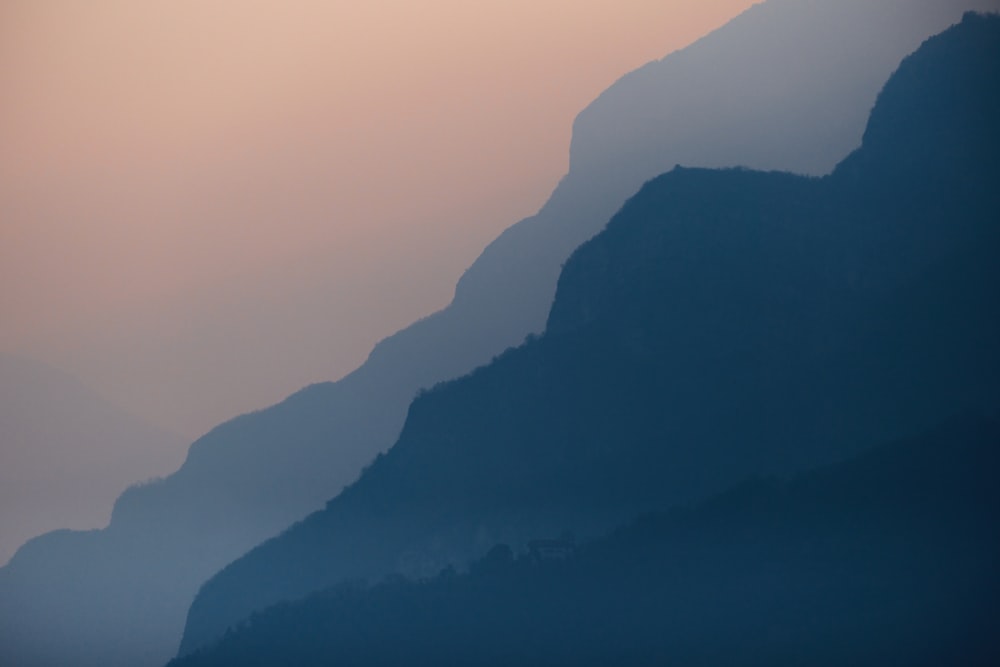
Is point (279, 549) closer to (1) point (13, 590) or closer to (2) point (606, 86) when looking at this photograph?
(1) point (13, 590)

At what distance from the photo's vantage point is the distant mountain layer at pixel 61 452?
7.83ft

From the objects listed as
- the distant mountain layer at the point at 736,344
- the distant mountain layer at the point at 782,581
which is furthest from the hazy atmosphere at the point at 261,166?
the distant mountain layer at the point at 782,581

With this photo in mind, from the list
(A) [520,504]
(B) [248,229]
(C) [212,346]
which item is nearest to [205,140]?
(B) [248,229]

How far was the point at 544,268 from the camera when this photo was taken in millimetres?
2268

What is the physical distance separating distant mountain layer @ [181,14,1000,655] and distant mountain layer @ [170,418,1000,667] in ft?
0.25

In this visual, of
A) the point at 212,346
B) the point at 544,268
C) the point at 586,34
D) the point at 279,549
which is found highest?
the point at 586,34

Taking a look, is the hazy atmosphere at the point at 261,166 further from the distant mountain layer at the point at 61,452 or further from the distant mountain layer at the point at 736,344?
the distant mountain layer at the point at 736,344

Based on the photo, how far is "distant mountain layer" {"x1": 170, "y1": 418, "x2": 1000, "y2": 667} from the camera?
2.13 meters

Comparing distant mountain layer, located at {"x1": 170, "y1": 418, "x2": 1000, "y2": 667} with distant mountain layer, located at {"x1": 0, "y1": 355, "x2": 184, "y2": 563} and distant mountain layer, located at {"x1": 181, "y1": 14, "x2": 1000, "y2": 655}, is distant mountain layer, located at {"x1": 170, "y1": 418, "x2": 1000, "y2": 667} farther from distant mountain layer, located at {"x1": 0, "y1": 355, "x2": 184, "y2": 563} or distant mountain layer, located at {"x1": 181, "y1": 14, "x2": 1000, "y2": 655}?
distant mountain layer, located at {"x1": 0, "y1": 355, "x2": 184, "y2": 563}

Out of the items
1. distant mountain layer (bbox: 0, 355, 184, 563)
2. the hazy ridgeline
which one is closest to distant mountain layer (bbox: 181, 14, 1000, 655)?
the hazy ridgeline

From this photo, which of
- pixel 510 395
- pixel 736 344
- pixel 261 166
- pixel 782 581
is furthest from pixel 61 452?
pixel 782 581

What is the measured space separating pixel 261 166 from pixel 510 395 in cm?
96

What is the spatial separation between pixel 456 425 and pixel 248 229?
31.9 inches

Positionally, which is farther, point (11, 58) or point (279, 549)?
point (11, 58)
